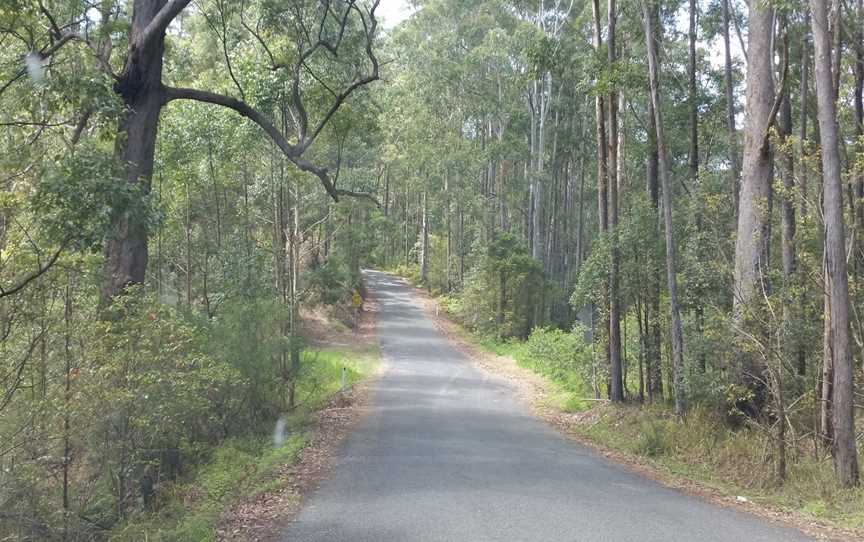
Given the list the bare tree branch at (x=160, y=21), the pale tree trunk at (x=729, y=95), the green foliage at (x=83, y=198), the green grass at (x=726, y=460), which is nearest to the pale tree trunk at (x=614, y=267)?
the green grass at (x=726, y=460)

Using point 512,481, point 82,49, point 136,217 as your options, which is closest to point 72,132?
point 136,217

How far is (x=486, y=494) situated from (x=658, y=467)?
3.82m

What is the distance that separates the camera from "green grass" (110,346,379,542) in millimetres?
7223

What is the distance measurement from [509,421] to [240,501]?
7.76 metres

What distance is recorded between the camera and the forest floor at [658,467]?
26.9 ft

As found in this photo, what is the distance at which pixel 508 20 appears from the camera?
120 ft

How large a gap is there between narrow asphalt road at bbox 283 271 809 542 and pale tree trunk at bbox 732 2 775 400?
393cm

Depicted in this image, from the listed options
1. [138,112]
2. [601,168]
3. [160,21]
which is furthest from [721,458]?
[160,21]

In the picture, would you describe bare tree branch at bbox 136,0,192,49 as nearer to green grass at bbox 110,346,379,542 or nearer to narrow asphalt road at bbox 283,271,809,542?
green grass at bbox 110,346,379,542

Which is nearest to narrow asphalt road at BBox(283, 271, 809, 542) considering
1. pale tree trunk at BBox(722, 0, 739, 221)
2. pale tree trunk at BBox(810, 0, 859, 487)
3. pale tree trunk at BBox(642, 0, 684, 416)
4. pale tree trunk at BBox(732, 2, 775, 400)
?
pale tree trunk at BBox(642, 0, 684, 416)

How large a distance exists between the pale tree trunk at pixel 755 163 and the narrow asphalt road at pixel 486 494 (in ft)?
12.9

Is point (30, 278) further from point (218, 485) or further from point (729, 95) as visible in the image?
point (729, 95)

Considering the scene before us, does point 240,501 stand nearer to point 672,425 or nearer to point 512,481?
A: point 512,481

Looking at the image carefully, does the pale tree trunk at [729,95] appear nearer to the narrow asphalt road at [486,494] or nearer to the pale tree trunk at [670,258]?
the pale tree trunk at [670,258]
